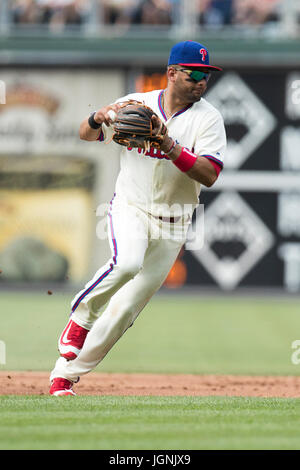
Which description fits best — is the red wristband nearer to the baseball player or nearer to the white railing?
the baseball player

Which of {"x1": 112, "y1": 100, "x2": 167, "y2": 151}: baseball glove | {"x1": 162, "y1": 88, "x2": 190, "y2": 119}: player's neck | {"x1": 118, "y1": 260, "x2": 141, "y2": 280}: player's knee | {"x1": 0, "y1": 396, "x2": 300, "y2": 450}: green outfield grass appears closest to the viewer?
{"x1": 0, "y1": 396, "x2": 300, "y2": 450}: green outfield grass

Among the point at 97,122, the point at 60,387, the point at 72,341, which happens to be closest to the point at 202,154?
the point at 97,122

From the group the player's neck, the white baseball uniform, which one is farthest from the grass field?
the player's neck

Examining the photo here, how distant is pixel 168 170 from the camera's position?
18.9 ft

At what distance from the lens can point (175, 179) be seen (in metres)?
5.78

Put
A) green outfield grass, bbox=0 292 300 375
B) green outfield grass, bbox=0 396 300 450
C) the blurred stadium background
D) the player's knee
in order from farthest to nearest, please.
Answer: the blurred stadium background, green outfield grass, bbox=0 292 300 375, the player's knee, green outfield grass, bbox=0 396 300 450

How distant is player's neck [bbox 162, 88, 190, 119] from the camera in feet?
19.2

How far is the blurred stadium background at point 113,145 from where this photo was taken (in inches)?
592

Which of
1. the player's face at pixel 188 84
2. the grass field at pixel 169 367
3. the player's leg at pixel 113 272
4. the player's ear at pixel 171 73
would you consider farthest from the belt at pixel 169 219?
the grass field at pixel 169 367

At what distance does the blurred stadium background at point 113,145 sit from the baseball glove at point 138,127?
30.9 ft

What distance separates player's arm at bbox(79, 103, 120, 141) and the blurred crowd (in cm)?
1044

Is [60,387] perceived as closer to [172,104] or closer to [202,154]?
[202,154]

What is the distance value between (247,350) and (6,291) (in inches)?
264

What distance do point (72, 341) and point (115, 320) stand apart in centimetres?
33
